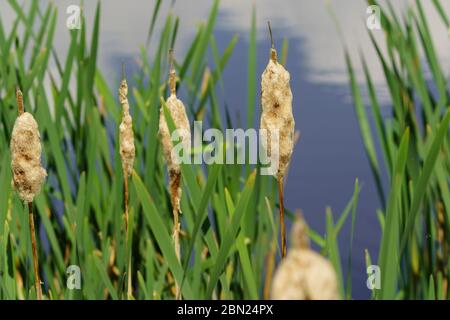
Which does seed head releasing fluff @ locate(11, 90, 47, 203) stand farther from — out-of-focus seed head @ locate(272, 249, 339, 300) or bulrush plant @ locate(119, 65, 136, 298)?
out-of-focus seed head @ locate(272, 249, 339, 300)

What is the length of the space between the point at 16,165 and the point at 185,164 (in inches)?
7.4

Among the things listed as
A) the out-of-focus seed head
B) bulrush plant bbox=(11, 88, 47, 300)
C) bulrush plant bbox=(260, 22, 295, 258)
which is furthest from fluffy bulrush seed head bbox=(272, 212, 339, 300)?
bulrush plant bbox=(11, 88, 47, 300)

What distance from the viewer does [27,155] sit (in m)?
0.70

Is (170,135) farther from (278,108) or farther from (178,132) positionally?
(278,108)

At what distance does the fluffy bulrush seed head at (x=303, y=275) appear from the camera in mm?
344

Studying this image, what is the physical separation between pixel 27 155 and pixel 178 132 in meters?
0.16

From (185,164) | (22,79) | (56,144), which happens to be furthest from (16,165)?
(22,79)

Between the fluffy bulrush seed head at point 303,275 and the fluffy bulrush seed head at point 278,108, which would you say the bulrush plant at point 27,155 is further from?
the fluffy bulrush seed head at point 303,275

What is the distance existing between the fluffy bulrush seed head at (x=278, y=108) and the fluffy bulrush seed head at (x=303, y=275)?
275mm

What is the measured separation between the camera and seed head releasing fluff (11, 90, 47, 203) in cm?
70

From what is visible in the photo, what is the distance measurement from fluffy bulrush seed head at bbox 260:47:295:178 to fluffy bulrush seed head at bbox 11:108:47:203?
25 centimetres

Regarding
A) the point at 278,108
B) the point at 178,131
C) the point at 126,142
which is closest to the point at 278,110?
the point at 278,108

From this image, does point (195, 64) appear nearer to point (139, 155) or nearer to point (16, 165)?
point (139, 155)
